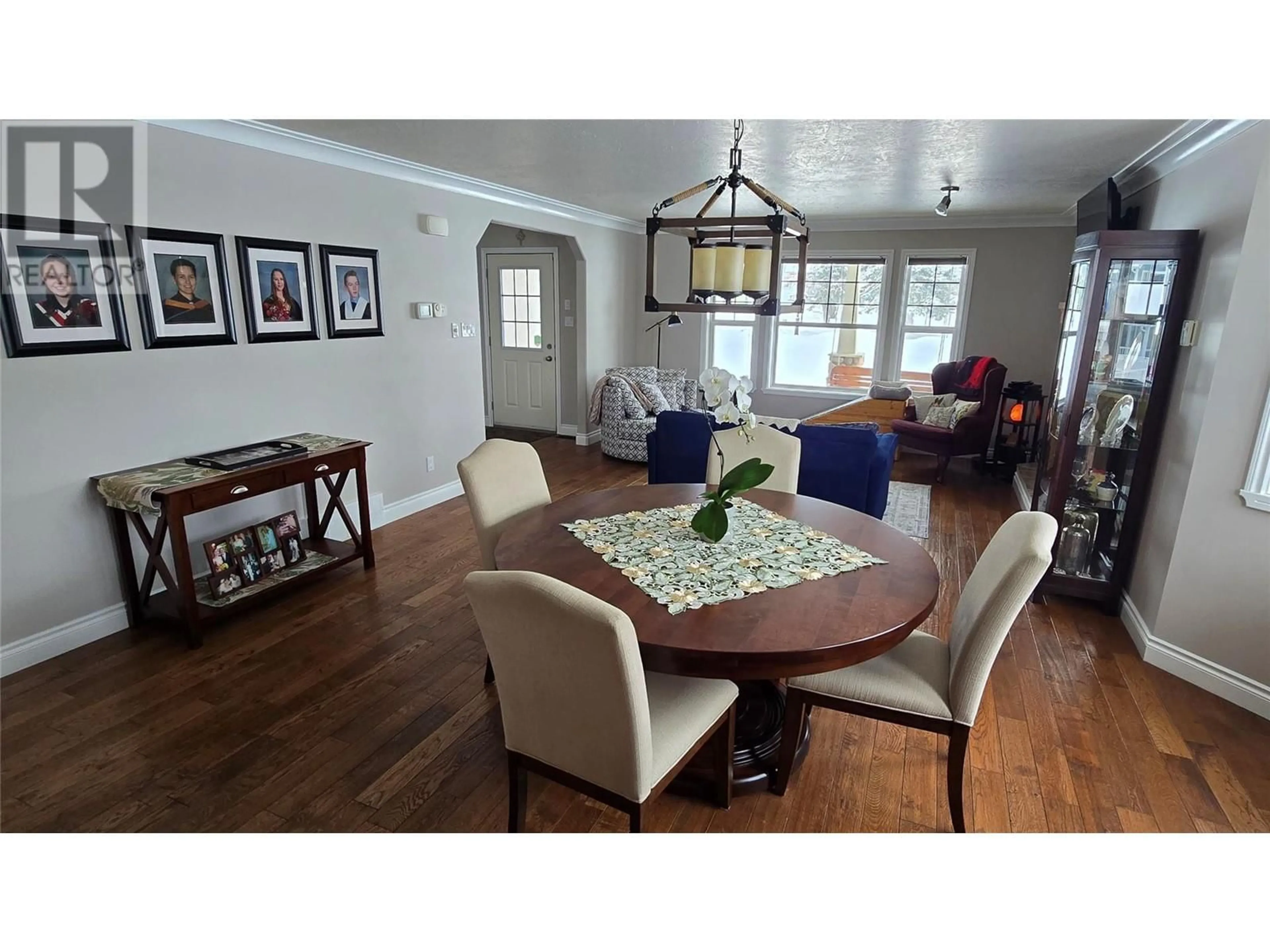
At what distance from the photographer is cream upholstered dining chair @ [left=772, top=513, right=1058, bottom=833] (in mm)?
1678

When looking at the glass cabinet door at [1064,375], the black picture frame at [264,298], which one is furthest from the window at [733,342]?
the black picture frame at [264,298]

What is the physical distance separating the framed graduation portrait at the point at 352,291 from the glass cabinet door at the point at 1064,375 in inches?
150

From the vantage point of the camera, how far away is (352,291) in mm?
3828

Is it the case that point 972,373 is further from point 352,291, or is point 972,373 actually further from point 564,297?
point 352,291

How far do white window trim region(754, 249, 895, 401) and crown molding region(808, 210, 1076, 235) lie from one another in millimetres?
226

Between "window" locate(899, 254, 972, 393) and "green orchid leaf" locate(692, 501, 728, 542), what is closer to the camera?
"green orchid leaf" locate(692, 501, 728, 542)

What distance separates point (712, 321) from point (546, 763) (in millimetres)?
6308

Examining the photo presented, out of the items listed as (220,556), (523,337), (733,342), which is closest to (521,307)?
(523,337)

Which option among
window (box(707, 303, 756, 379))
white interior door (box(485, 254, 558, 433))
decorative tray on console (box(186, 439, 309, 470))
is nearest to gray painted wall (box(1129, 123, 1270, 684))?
decorative tray on console (box(186, 439, 309, 470))

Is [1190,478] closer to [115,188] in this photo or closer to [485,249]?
[115,188]

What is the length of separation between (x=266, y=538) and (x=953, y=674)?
301 centimetres

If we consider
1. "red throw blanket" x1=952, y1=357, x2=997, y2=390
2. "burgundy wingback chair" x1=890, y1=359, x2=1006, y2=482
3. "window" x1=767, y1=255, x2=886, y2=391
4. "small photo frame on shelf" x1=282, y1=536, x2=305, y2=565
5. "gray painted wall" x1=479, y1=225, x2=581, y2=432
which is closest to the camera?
"small photo frame on shelf" x1=282, y1=536, x2=305, y2=565

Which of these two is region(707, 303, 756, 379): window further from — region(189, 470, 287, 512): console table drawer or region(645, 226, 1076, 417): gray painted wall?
region(189, 470, 287, 512): console table drawer

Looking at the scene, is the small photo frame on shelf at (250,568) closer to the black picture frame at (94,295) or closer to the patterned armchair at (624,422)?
the black picture frame at (94,295)
